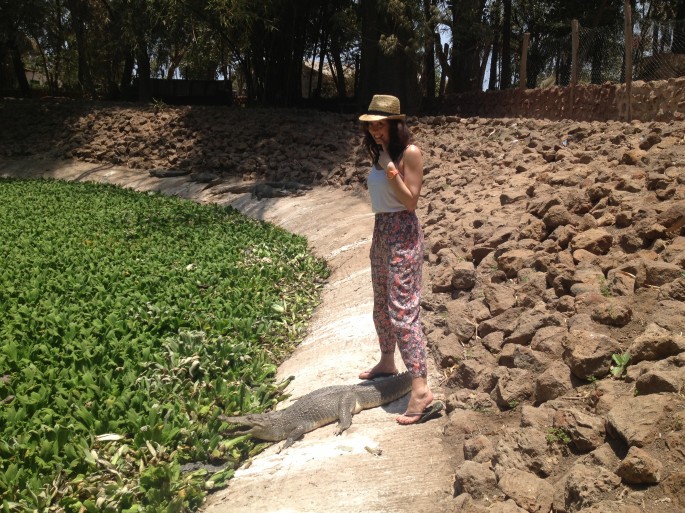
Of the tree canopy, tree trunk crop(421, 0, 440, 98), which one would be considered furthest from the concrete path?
tree trunk crop(421, 0, 440, 98)

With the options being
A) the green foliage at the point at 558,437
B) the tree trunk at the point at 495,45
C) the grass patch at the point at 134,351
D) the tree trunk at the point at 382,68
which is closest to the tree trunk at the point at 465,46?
the tree trunk at the point at 495,45

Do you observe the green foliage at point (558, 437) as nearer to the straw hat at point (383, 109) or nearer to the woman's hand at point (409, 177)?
the woman's hand at point (409, 177)

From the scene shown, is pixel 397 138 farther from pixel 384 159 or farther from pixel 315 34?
pixel 315 34

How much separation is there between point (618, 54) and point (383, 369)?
9512mm

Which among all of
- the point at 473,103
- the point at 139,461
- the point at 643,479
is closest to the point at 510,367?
the point at 643,479

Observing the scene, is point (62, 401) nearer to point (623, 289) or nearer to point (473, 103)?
point (623, 289)

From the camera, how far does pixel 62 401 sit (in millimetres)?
4918

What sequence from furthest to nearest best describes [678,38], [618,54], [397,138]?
[618,54], [678,38], [397,138]

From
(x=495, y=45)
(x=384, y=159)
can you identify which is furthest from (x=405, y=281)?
(x=495, y=45)

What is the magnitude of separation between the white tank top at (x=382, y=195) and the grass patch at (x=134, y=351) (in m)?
1.73

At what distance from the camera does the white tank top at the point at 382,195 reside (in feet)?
15.4

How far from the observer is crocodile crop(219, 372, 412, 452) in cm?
498

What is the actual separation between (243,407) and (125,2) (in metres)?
17.8

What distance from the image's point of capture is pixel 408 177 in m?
4.63
